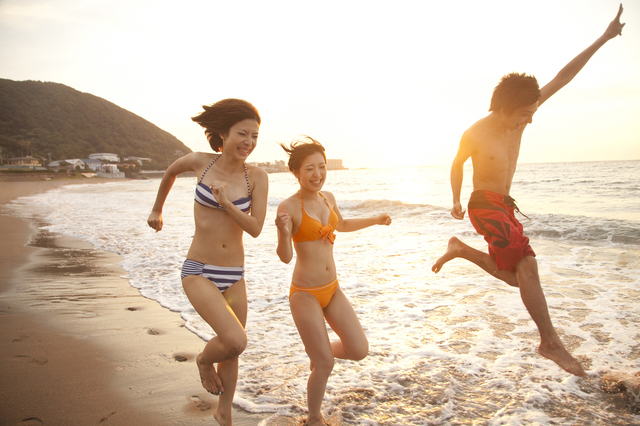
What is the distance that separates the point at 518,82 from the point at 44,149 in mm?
135400

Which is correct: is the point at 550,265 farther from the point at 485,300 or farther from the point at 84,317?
the point at 84,317

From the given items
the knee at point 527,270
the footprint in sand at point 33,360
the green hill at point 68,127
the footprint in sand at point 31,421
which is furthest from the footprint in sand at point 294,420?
the green hill at point 68,127

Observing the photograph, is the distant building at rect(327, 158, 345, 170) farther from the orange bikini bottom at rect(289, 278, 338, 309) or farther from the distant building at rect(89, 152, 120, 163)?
the orange bikini bottom at rect(289, 278, 338, 309)

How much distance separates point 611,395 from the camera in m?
3.52

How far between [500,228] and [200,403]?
3029mm

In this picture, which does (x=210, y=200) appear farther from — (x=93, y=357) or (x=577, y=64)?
(x=577, y=64)

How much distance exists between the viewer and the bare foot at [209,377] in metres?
2.91

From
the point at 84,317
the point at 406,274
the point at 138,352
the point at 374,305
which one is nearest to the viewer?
the point at 138,352

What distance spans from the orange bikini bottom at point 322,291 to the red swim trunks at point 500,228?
5.21ft

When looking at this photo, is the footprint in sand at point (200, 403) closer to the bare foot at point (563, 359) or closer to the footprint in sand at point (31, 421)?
the footprint in sand at point (31, 421)

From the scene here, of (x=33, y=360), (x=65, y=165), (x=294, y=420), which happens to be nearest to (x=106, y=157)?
(x=65, y=165)

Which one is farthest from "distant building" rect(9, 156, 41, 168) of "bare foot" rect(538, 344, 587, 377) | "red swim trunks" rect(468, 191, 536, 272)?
"bare foot" rect(538, 344, 587, 377)

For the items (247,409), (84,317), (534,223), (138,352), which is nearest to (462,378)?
(247,409)

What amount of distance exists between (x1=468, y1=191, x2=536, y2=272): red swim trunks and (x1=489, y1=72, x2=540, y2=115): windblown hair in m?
0.84
